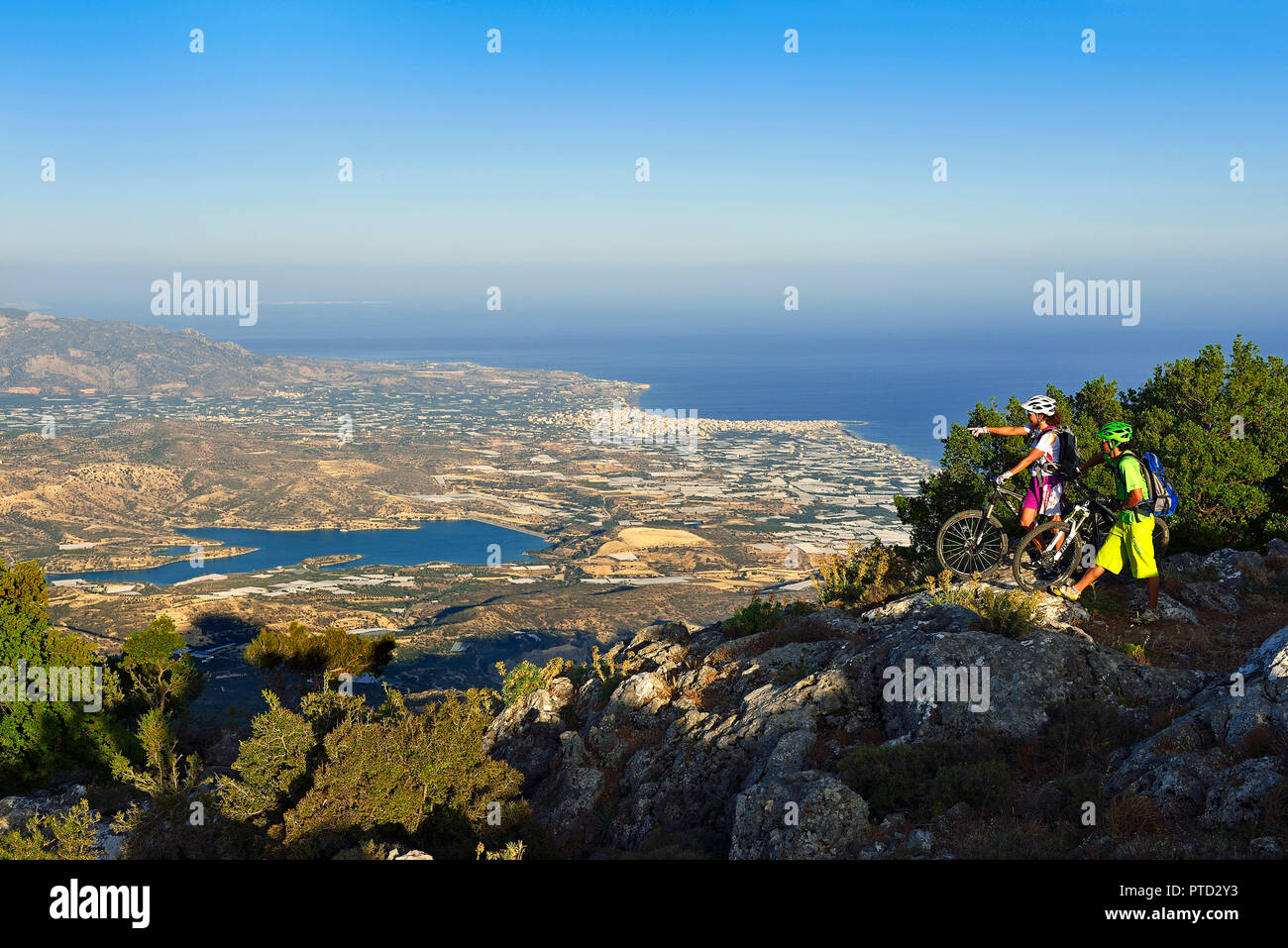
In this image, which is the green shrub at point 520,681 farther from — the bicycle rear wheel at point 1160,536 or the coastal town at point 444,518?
the coastal town at point 444,518

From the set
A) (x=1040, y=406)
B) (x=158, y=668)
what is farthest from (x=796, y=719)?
(x=158, y=668)

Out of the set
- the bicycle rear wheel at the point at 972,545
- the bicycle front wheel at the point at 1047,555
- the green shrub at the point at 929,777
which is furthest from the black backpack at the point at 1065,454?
the green shrub at the point at 929,777

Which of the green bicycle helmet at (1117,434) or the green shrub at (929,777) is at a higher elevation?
the green bicycle helmet at (1117,434)

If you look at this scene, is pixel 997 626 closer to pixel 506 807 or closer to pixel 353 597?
pixel 506 807

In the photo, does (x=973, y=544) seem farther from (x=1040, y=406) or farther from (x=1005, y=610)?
(x=1040, y=406)

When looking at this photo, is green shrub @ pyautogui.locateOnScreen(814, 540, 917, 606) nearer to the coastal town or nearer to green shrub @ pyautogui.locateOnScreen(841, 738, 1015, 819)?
green shrub @ pyautogui.locateOnScreen(841, 738, 1015, 819)

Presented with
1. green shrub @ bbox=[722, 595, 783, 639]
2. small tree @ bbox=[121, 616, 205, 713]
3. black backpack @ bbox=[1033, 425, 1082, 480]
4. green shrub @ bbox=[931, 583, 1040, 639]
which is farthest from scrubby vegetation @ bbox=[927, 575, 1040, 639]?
small tree @ bbox=[121, 616, 205, 713]

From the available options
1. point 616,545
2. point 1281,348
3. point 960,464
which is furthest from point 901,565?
point 1281,348
